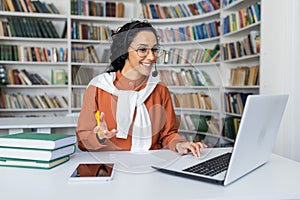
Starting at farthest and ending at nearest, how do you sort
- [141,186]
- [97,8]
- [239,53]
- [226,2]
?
[97,8]
[226,2]
[239,53]
[141,186]

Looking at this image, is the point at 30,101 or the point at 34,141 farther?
the point at 30,101

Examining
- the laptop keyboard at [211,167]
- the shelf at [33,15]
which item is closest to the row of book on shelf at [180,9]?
the shelf at [33,15]

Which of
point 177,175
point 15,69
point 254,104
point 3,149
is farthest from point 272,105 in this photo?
point 15,69

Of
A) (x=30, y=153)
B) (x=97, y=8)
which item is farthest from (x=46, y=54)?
(x=30, y=153)

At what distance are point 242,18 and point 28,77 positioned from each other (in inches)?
101

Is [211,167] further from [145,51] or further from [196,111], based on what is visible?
[145,51]

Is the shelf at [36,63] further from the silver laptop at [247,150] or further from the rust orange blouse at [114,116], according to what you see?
the silver laptop at [247,150]

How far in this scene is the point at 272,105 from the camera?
0.95 metres

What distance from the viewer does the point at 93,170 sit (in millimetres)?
999

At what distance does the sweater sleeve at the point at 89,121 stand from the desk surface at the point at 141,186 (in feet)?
0.38

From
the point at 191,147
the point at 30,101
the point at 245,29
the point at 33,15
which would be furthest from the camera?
the point at 30,101

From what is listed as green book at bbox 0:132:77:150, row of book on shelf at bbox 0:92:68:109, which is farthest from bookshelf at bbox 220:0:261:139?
green book at bbox 0:132:77:150

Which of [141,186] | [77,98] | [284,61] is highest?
[284,61]

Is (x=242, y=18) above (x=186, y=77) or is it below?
above
